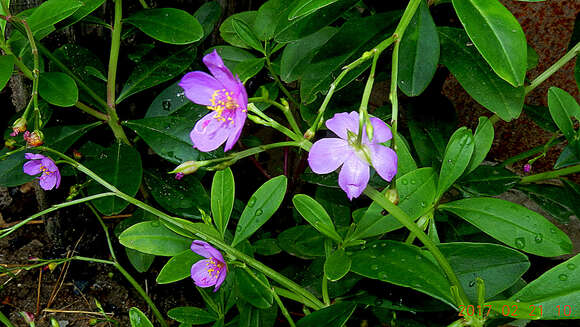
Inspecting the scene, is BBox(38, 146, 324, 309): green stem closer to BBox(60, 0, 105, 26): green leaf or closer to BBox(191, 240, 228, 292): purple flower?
BBox(191, 240, 228, 292): purple flower

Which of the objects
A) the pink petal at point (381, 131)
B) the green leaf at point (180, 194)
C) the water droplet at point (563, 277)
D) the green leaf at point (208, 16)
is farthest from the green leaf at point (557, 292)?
the green leaf at point (208, 16)

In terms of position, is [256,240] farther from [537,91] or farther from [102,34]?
[537,91]

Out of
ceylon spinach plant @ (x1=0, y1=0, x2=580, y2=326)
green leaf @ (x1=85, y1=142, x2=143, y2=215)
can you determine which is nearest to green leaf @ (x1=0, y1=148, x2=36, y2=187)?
ceylon spinach plant @ (x1=0, y1=0, x2=580, y2=326)

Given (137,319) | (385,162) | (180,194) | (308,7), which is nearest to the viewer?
(385,162)

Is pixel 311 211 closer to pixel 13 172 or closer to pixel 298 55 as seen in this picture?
pixel 298 55

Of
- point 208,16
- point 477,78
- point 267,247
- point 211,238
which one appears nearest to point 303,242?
point 267,247

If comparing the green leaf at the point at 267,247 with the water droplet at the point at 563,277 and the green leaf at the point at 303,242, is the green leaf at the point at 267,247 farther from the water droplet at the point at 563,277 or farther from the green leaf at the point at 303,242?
the water droplet at the point at 563,277
